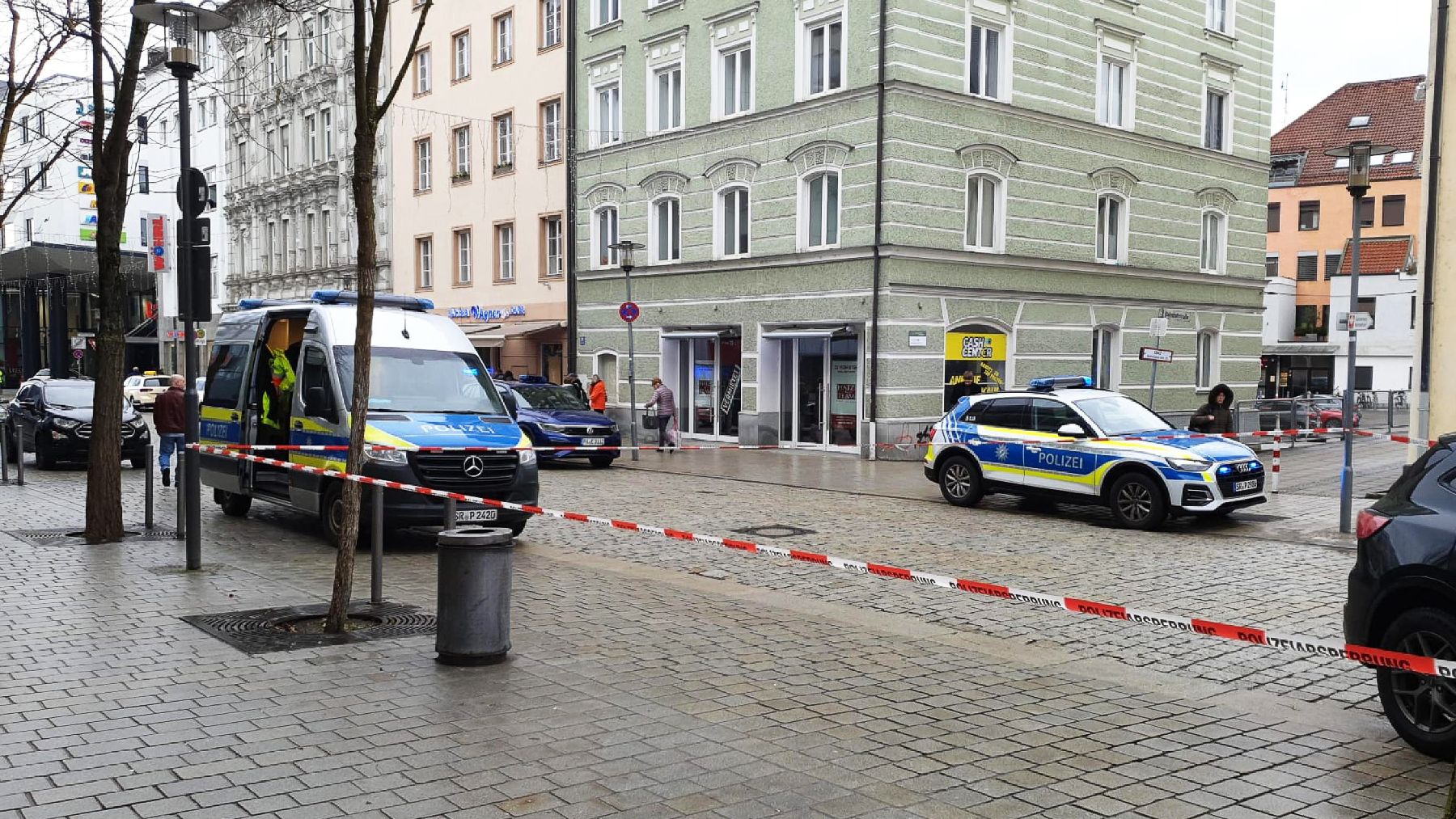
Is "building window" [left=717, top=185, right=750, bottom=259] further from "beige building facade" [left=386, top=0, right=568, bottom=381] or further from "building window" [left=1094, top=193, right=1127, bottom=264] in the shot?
"building window" [left=1094, top=193, right=1127, bottom=264]

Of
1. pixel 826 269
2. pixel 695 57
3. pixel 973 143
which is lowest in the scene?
pixel 826 269

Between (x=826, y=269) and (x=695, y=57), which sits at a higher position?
(x=695, y=57)

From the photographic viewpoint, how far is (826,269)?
24.6 m

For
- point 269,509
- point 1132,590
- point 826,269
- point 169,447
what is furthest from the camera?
point 826,269

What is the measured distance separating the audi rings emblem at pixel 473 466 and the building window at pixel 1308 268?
59.0 m

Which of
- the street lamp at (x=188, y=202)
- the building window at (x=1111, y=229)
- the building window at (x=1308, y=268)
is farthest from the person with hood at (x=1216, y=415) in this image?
the building window at (x=1308, y=268)

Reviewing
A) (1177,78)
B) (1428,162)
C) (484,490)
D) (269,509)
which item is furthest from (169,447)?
(1177,78)

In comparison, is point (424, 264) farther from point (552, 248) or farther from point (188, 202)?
point (188, 202)

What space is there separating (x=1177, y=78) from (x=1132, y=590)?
2337 cm

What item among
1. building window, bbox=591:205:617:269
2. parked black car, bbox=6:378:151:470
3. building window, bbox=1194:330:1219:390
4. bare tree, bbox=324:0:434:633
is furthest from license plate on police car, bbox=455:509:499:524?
building window, bbox=1194:330:1219:390

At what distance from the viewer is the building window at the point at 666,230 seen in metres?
28.7

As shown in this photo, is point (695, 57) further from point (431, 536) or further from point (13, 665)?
point (13, 665)

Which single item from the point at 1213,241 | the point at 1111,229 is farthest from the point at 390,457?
the point at 1213,241

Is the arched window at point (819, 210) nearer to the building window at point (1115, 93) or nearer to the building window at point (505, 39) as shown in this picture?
the building window at point (1115, 93)
